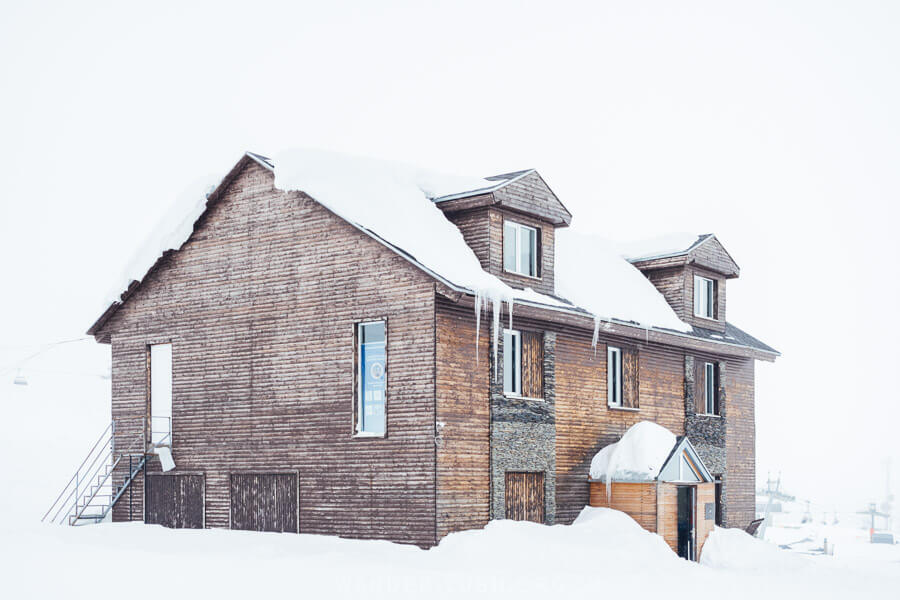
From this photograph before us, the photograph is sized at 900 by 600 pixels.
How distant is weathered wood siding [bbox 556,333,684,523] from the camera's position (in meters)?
25.5

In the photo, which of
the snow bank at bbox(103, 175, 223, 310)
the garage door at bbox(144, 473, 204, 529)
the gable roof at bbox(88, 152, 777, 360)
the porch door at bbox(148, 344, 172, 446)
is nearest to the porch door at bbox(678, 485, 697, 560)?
the gable roof at bbox(88, 152, 777, 360)

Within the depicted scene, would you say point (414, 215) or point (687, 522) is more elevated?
point (414, 215)

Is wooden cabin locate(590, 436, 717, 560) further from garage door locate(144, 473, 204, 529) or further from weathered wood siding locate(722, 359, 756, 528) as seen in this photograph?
garage door locate(144, 473, 204, 529)

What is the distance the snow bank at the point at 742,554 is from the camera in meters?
25.2

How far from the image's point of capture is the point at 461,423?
22406mm

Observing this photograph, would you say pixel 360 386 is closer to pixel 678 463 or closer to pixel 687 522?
pixel 678 463

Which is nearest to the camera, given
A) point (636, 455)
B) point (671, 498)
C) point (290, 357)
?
point (290, 357)

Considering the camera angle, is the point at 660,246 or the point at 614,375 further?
the point at 660,246

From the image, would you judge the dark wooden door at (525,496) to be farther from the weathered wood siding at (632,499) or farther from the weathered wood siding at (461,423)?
the weathered wood siding at (632,499)

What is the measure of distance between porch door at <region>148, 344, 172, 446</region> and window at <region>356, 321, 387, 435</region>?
19.2ft

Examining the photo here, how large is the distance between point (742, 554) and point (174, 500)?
13913mm

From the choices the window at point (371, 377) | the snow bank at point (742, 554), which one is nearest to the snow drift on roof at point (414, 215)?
the window at point (371, 377)

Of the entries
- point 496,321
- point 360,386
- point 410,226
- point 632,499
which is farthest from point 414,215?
point 632,499

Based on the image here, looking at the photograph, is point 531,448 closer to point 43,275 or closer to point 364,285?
point 364,285
